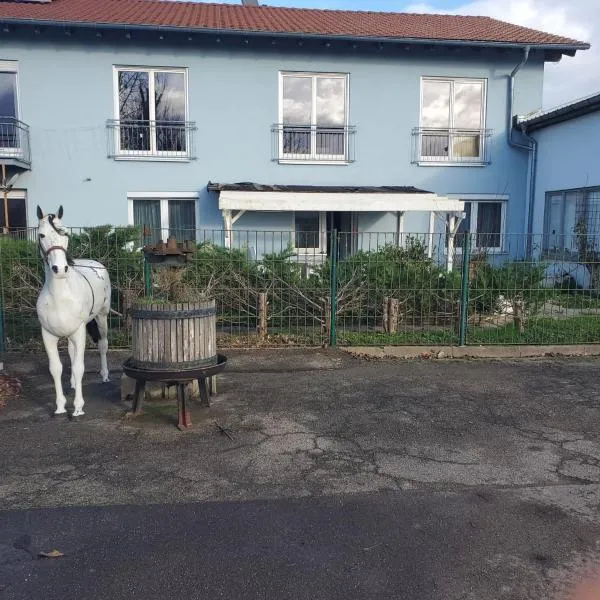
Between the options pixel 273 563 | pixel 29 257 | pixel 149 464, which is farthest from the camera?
pixel 29 257

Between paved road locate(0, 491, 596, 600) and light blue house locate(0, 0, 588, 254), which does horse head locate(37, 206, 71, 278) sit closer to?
paved road locate(0, 491, 596, 600)

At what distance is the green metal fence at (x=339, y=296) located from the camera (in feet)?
29.6

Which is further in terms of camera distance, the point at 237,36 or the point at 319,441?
the point at 237,36

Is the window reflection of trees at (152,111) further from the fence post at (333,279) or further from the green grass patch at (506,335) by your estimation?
the green grass patch at (506,335)

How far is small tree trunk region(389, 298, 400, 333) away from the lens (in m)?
9.20

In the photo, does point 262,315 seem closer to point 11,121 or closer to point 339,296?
point 339,296

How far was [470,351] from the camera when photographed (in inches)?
348

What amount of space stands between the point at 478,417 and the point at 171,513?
344cm

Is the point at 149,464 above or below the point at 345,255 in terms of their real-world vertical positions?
below

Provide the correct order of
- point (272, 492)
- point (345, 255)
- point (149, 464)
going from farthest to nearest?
point (345, 255) → point (149, 464) → point (272, 492)

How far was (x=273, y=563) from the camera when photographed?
3.34 m

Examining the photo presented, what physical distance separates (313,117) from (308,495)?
13.3 metres

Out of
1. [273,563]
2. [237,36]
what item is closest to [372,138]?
[237,36]

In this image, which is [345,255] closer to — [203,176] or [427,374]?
[427,374]
